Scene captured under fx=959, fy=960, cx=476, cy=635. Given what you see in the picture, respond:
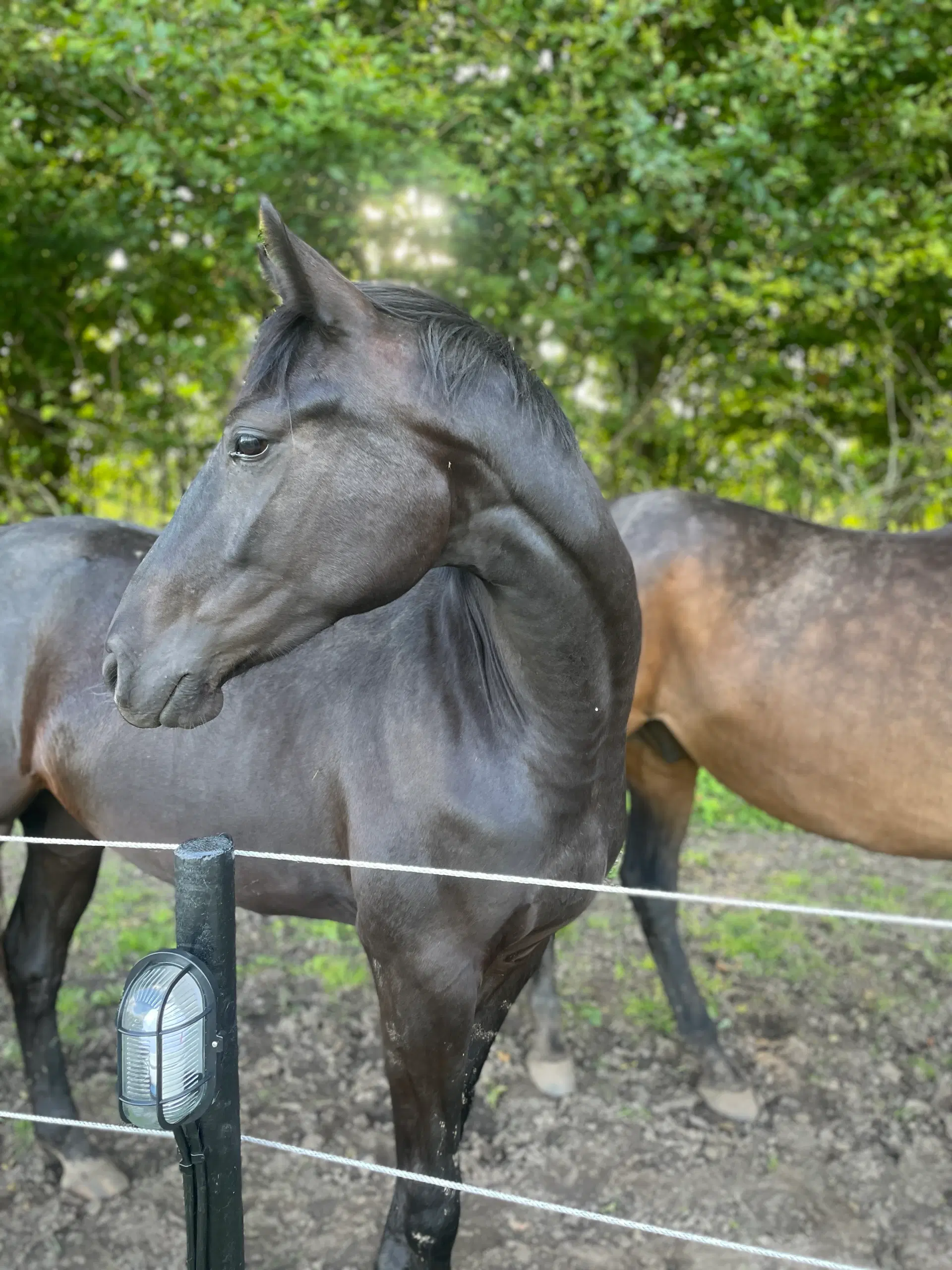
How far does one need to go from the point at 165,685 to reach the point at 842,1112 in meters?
2.57

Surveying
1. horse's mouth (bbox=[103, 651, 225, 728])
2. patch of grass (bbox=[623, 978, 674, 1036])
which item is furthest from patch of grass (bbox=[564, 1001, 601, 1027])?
horse's mouth (bbox=[103, 651, 225, 728])

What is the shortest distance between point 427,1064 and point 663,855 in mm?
1765

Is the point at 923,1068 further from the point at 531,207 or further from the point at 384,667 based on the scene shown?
the point at 531,207

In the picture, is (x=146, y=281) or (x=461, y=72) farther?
(x=146, y=281)

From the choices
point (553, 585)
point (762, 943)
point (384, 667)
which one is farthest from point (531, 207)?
point (553, 585)

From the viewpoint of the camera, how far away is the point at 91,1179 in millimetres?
2586

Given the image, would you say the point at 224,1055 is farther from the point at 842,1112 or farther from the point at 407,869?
the point at 842,1112

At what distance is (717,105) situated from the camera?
552cm

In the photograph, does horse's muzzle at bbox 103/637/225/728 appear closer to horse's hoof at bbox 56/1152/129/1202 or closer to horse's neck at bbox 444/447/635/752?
horse's neck at bbox 444/447/635/752

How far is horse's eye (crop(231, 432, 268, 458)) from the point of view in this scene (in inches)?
57.9

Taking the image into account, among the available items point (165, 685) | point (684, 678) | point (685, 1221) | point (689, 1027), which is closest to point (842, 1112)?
point (689, 1027)

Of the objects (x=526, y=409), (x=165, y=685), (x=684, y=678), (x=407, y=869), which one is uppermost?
(x=526, y=409)

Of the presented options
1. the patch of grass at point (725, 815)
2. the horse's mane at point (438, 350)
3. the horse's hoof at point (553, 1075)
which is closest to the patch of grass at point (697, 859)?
the patch of grass at point (725, 815)

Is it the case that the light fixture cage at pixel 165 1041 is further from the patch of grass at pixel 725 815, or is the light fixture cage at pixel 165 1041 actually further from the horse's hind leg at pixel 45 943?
the patch of grass at pixel 725 815
